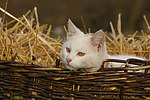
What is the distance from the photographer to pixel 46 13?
4500mm

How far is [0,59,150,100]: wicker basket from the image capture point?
111 centimetres

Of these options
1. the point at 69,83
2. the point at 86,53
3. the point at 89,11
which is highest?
the point at 89,11

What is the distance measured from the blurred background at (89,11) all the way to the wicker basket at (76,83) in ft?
10.1

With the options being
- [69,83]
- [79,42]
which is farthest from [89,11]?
[69,83]

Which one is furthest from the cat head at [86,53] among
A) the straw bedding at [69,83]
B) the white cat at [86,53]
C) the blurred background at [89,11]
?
the blurred background at [89,11]

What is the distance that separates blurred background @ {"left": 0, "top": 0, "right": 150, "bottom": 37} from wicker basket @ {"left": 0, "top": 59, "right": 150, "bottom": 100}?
3066mm

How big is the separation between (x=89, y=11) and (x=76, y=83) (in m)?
3.54

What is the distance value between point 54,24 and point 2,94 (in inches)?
129

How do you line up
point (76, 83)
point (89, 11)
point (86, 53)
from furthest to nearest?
point (89, 11) → point (86, 53) → point (76, 83)

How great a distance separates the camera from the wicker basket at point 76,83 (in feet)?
3.66

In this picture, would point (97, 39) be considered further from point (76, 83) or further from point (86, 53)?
point (76, 83)

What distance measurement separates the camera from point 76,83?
1.12 meters

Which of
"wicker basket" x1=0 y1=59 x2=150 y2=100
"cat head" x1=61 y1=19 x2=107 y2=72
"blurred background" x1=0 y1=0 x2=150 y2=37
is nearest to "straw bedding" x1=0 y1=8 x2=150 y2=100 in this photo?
"wicker basket" x1=0 y1=59 x2=150 y2=100

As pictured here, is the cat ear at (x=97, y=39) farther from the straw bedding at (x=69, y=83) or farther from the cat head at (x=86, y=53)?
the straw bedding at (x=69, y=83)
